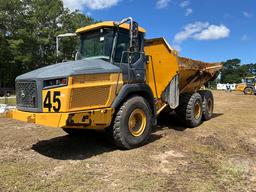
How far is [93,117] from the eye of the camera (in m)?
6.40

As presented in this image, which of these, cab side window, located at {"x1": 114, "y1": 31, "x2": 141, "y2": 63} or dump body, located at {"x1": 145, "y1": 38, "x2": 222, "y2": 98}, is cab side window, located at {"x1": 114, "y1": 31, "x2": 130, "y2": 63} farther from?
dump body, located at {"x1": 145, "y1": 38, "x2": 222, "y2": 98}

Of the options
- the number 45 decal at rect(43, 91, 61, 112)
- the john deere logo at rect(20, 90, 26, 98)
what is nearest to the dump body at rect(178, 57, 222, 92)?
the number 45 decal at rect(43, 91, 61, 112)

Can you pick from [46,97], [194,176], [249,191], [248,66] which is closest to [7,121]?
[46,97]

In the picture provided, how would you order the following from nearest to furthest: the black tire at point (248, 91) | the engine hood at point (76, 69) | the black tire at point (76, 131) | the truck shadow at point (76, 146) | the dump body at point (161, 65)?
1. the engine hood at point (76, 69)
2. the truck shadow at point (76, 146)
3. the black tire at point (76, 131)
4. the dump body at point (161, 65)
5. the black tire at point (248, 91)

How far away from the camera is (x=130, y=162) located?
6.27 m

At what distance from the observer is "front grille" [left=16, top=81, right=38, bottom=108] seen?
641 centimetres

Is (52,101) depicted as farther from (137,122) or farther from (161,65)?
(161,65)

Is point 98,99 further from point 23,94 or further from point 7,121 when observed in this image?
point 7,121

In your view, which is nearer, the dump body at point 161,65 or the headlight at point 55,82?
the headlight at point 55,82

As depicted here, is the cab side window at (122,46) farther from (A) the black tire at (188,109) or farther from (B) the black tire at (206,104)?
(B) the black tire at (206,104)

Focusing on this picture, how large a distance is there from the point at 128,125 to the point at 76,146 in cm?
136

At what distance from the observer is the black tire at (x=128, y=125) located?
689 centimetres

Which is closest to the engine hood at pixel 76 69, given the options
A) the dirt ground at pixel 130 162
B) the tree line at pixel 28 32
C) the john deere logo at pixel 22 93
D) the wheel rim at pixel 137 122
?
the john deere logo at pixel 22 93

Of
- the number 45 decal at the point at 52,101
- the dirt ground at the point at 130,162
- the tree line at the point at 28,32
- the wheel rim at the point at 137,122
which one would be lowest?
the dirt ground at the point at 130,162
